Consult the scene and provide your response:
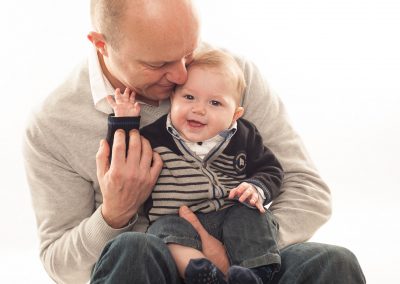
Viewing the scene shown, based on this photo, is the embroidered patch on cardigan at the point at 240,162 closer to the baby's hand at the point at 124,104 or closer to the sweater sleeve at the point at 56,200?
the baby's hand at the point at 124,104

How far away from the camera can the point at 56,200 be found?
207 cm

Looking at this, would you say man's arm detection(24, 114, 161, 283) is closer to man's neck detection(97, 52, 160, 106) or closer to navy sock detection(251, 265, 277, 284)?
man's neck detection(97, 52, 160, 106)

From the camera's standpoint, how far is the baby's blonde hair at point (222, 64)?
1934mm

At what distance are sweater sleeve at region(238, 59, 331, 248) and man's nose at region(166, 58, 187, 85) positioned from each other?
29 cm

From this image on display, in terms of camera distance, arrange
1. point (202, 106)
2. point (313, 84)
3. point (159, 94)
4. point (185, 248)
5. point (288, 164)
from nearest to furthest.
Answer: point (185, 248) → point (202, 106) → point (159, 94) → point (288, 164) → point (313, 84)

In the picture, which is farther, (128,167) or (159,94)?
(159,94)

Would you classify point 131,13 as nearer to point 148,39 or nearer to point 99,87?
point 148,39

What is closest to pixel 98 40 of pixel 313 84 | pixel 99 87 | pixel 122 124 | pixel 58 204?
pixel 99 87

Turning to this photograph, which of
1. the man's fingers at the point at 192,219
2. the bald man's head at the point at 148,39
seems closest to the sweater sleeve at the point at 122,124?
the bald man's head at the point at 148,39

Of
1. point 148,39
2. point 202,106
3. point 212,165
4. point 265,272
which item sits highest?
point 148,39

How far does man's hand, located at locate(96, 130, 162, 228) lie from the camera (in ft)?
6.24

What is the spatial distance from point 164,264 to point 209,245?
0.45 ft

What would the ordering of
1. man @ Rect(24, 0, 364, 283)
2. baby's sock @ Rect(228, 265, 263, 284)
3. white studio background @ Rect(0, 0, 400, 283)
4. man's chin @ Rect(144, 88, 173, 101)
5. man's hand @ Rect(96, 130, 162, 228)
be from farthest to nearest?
1. white studio background @ Rect(0, 0, 400, 283)
2. man's chin @ Rect(144, 88, 173, 101)
3. man's hand @ Rect(96, 130, 162, 228)
4. man @ Rect(24, 0, 364, 283)
5. baby's sock @ Rect(228, 265, 263, 284)

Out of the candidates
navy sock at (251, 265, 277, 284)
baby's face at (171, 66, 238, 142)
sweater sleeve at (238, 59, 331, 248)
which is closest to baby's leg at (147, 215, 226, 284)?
navy sock at (251, 265, 277, 284)
